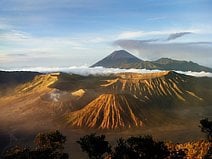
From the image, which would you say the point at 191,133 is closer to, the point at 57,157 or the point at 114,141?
the point at 114,141

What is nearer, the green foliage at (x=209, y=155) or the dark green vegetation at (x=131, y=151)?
the dark green vegetation at (x=131, y=151)

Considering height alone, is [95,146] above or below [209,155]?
above

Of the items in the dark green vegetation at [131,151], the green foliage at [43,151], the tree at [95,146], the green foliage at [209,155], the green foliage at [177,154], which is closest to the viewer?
the green foliage at [43,151]

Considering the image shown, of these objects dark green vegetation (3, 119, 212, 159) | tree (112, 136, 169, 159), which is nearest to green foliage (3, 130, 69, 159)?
dark green vegetation (3, 119, 212, 159)

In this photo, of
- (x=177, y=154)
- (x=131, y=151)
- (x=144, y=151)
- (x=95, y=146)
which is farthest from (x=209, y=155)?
(x=95, y=146)

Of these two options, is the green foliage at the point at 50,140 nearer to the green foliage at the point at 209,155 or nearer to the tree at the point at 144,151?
the tree at the point at 144,151

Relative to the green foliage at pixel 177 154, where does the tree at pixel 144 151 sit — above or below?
above

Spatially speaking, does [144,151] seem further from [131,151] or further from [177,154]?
[177,154]

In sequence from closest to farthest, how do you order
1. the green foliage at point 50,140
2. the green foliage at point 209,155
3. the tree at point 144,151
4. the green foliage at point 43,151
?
the green foliage at point 43,151, the tree at point 144,151, the green foliage at point 209,155, the green foliage at point 50,140

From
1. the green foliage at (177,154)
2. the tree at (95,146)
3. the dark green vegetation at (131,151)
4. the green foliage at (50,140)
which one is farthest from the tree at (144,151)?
the green foliage at (50,140)

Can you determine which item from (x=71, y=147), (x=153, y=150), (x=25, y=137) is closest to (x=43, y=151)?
(x=153, y=150)

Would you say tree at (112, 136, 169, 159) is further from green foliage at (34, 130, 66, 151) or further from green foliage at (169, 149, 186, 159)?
green foliage at (34, 130, 66, 151)
